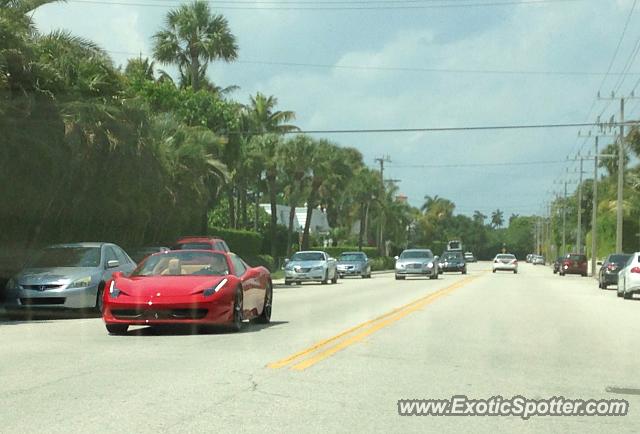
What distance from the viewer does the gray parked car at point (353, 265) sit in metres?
51.8

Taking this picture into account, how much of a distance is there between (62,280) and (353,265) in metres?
33.4

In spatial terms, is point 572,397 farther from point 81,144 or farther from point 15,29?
point 81,144

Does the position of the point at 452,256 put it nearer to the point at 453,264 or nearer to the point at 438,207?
the point at 453,264

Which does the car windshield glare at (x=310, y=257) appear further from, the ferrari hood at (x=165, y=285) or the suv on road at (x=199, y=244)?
the ferrari hood at (x=165, y=285)

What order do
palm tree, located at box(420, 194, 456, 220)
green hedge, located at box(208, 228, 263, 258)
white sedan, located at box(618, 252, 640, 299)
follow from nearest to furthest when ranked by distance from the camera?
white sedan, located at box(618, 252, 640, 299), green hedge, located at box(208, 228, 263, 258), palm tree, located at box(420, 194, 456, 220)

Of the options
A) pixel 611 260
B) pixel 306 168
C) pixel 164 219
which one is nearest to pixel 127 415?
pixel 164 219

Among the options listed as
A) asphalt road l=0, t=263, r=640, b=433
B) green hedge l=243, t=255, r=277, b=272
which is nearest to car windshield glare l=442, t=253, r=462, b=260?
green hedge l=243, t=255, r=277, b=272

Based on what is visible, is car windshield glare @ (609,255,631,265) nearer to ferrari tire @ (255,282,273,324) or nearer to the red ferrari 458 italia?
ferrari tire @ (255,282,273,324)

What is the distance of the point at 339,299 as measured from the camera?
90.0 feet

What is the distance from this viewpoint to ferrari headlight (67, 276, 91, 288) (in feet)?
63.9

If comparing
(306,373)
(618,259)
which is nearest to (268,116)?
(618,259)

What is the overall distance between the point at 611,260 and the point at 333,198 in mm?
32320

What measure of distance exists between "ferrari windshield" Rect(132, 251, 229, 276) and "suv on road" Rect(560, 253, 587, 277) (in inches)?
2081

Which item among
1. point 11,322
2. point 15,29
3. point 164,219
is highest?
point 15,29
